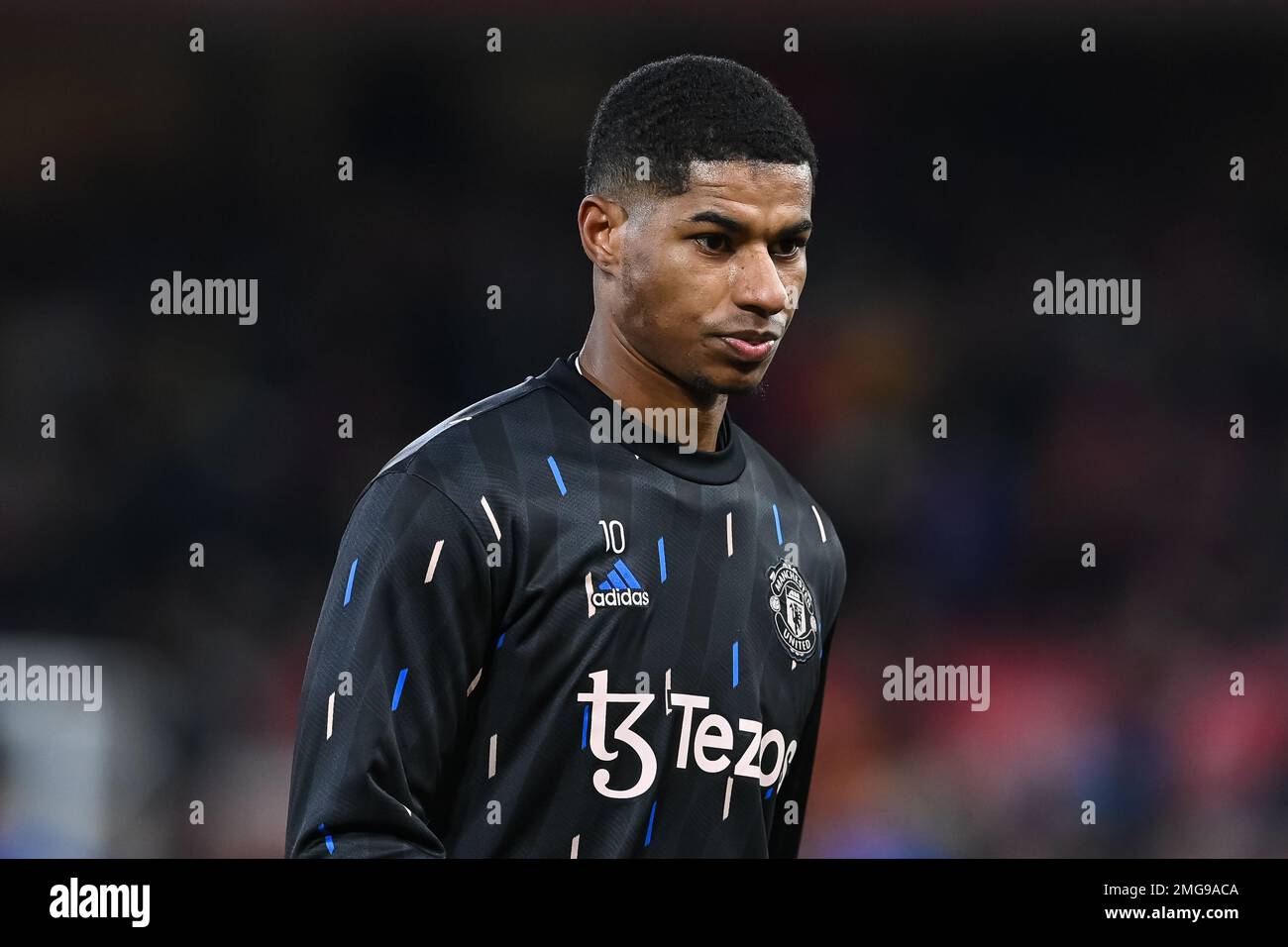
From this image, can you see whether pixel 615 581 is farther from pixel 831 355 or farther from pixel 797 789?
pixel 831 355

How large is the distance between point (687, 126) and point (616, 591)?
0.81 m

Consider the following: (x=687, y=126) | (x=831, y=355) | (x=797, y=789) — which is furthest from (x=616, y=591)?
(x=831, y=355)

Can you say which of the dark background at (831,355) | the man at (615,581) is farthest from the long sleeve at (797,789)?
the dark background at (831,355)

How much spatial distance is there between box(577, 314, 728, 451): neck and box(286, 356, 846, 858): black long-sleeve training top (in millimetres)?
36

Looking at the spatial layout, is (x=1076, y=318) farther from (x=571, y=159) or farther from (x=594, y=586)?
(x=594, y=586)

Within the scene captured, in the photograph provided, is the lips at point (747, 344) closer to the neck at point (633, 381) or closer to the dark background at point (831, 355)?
the neck at point (633, 381)

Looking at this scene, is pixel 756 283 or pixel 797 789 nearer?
pixel 756 283

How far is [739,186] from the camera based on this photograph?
2666 millimetres

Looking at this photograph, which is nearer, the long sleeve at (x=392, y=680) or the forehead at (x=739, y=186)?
the long sleeve at (x=392, y=680)

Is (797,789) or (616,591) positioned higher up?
(616,591)

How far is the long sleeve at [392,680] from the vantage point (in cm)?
237

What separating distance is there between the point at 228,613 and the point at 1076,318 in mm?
4103

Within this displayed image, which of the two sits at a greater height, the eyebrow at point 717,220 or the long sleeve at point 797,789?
the eyebrow at point 717,220

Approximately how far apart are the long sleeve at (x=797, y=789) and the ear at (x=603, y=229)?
0.87 m
